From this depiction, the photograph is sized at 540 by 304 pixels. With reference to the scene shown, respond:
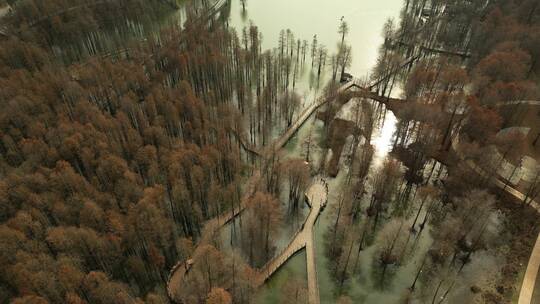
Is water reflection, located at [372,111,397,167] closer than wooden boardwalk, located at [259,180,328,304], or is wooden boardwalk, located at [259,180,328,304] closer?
wooden boardwalk, located at [259,180,328,304]

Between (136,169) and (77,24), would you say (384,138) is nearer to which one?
(136,169)

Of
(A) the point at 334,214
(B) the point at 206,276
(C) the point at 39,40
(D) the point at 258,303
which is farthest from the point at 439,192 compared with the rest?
(C) the point at 39,40

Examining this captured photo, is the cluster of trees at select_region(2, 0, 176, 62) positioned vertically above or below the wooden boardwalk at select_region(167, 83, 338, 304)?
above

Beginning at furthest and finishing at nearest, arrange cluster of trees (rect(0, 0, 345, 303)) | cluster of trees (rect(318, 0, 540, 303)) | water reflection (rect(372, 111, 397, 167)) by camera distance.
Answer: water reflection (rect(372, 111, 397, 167)) → cluster of trees (rect(318, 0, 540, 303)) → cluster of trees (rect(0, 0, 345, 303))

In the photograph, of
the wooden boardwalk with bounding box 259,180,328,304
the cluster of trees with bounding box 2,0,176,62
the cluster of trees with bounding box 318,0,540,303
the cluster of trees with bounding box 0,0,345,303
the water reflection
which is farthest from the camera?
the cluster of trees with bounding box 2,0,176,62

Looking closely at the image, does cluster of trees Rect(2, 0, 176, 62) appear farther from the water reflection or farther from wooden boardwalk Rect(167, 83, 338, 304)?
the water reflection

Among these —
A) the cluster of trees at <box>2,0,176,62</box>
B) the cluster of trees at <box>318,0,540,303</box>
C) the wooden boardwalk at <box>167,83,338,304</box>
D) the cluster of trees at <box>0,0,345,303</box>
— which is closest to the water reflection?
the cluster of trees at <box>318,0,540,303</box>

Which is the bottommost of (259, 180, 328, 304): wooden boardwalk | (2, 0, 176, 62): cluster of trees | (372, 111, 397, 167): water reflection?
(259, 180, 328, 304): wooden boardwalk

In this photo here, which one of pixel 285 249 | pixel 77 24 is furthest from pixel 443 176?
pixel 77 24

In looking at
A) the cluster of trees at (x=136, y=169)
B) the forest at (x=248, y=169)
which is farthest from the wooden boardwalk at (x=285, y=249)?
the cluster of trees at (x=136, y=169)

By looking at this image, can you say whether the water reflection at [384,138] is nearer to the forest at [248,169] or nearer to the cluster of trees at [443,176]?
the forest at [248,169]
